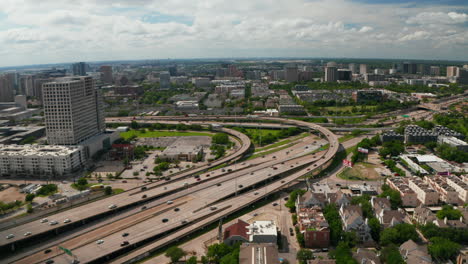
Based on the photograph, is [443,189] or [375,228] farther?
[443,189]

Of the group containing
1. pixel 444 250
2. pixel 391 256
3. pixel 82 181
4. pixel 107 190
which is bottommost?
pixel 444 250

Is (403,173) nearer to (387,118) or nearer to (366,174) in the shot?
(366,174)

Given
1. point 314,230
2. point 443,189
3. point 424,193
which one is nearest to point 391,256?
point 314,230

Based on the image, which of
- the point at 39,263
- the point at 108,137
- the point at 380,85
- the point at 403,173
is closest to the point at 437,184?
the point at 403,173

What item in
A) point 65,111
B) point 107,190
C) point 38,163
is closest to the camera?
point 107,190

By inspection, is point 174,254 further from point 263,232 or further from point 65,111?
point 65,111

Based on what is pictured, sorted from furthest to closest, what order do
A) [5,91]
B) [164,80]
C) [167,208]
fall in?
[164,80], [5,91], [167,208]

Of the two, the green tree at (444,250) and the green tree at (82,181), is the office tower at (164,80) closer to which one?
the green tree at (82,181)
